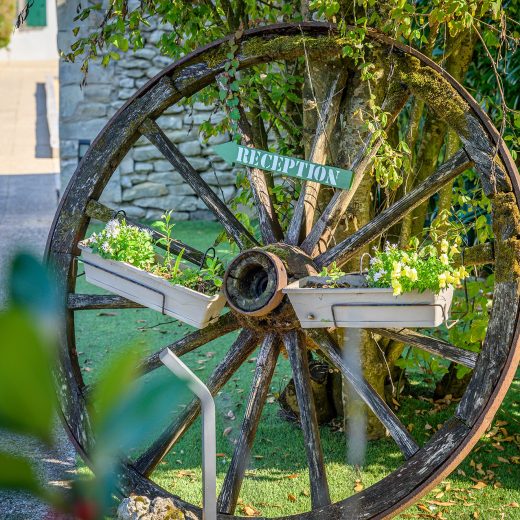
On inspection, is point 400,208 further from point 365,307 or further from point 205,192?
point 205,192

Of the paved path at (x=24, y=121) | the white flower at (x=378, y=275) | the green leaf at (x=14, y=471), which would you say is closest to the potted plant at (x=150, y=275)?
the white flower at (x=378, y=275)

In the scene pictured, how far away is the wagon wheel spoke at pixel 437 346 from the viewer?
2.79m

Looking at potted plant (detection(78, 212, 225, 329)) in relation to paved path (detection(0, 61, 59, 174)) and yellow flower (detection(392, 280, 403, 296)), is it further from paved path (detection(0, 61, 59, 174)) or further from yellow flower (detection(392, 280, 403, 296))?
paved path (detection(0, 61, 59, 174))

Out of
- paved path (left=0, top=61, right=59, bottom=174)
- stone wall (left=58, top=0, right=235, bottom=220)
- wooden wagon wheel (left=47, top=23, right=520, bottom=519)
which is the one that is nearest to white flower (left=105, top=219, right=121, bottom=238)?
wooden wagon wheel (left=47, top=23, right=520, bottom=519)

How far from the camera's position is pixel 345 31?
2.93m

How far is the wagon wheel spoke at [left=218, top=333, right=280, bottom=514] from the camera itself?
119 inches

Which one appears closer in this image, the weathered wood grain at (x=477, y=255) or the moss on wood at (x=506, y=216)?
the moss on wood at (x=506, y=216)

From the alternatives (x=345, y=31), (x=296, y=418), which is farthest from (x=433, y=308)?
(x=296, y=418)

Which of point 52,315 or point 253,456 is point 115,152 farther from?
point 52,315

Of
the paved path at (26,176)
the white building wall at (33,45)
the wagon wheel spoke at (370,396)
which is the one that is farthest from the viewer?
the white building wall at (33,45)

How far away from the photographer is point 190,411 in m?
3.22

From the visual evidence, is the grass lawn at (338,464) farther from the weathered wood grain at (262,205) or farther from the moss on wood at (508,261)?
the moss on wood at (508,261)

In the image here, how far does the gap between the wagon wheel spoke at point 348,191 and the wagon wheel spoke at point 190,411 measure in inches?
16.3

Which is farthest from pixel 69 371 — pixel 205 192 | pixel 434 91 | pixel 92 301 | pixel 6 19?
pixel 6 19
